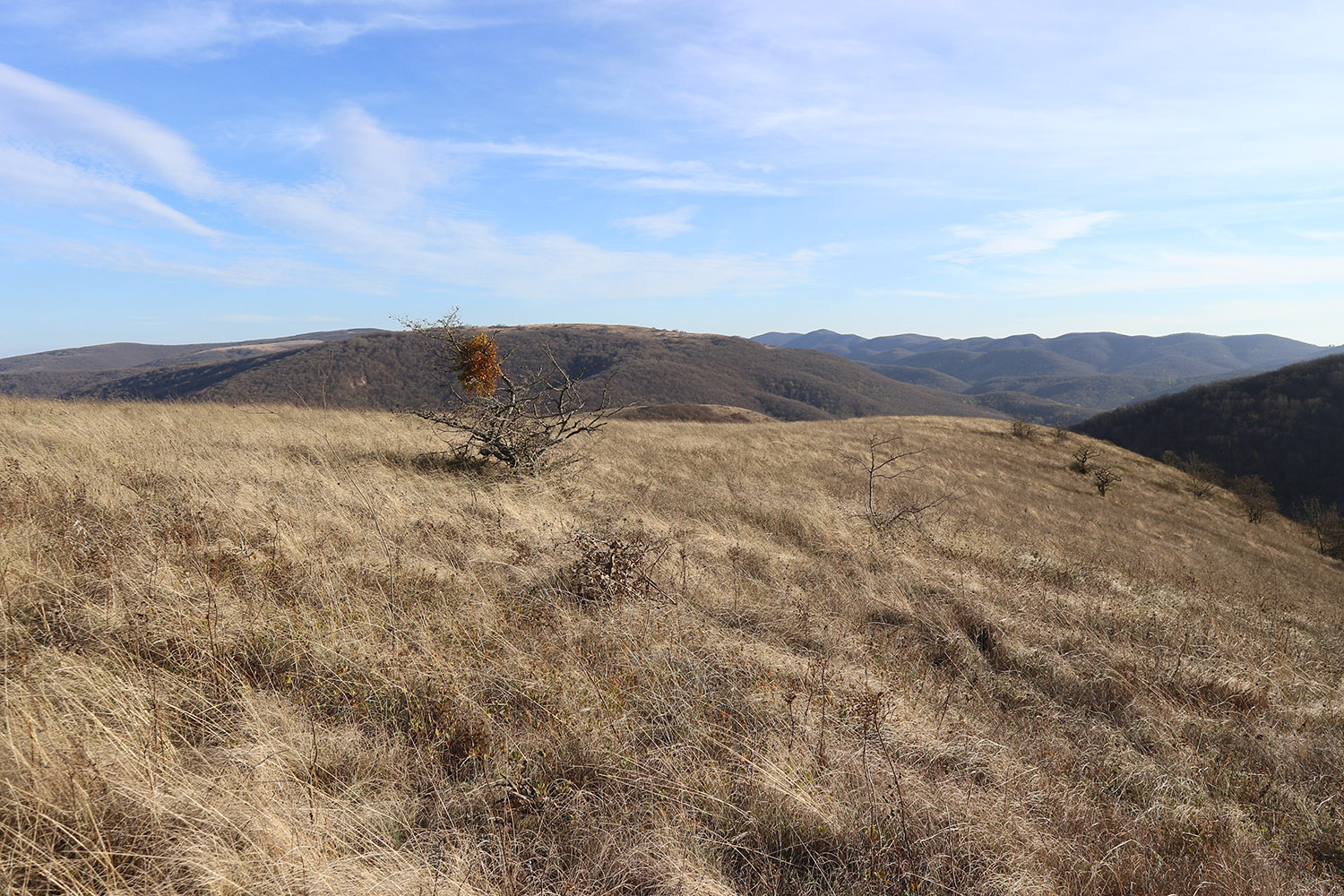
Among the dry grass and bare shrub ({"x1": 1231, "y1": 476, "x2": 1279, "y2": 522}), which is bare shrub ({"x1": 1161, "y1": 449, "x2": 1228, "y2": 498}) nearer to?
bare shrub ({"x1": 1231, "y1": 476, "x2": 1279, "y2": 522})

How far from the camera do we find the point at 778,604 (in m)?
5.28

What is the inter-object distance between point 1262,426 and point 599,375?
376ft

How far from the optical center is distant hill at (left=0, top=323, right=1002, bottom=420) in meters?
94.3

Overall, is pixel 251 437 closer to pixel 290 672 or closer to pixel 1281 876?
pixel 290 672

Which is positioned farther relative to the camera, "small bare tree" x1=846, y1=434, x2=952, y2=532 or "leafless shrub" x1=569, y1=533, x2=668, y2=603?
"small bare tree" x1=846, y1=434, x2=952, y2=532

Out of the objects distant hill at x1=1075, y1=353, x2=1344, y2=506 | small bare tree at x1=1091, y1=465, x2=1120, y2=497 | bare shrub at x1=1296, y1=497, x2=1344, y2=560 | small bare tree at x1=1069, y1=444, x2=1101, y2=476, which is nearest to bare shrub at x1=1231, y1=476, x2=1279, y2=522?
bare shrub at x1=1296, y1=497, x2=1344, y2=560

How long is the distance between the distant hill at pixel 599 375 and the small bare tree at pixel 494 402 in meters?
56.0

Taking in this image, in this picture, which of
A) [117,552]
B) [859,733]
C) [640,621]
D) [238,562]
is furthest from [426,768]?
[117,552]

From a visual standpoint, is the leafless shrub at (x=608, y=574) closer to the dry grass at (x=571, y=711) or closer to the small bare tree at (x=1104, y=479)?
the dry grass at (x=571, y=711)

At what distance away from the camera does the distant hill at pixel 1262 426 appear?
174 feet

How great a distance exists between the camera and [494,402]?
10.2 m

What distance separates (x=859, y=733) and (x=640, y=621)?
1703 millimetres

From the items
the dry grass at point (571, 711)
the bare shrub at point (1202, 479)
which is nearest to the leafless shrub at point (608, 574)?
the dry grass at point (571, 711)

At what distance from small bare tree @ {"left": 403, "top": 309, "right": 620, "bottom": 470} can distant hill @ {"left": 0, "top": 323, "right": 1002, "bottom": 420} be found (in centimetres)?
5601
